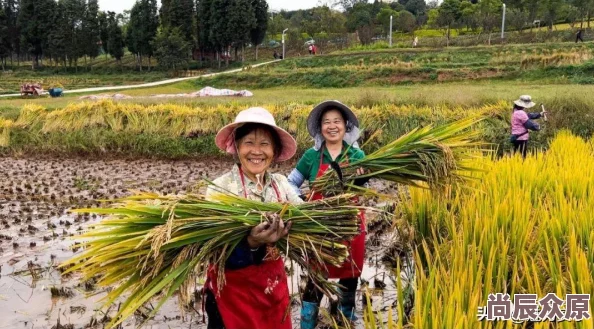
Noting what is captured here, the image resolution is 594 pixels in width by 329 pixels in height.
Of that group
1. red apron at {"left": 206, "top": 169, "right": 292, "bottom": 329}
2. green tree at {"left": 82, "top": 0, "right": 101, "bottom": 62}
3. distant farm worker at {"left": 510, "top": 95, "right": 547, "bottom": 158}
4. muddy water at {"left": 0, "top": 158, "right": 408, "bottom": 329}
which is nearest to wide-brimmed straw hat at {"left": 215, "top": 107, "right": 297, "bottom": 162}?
muddy water at {"left": 0, "top": 158, "right": 408, "bottom": 329}

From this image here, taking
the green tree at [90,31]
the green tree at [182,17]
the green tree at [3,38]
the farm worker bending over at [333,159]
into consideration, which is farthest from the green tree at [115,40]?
the farm worker bending over at [333,159]

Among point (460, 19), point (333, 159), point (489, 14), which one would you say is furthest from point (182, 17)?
point (333, 159)

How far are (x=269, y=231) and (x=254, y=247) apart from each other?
0.15 m

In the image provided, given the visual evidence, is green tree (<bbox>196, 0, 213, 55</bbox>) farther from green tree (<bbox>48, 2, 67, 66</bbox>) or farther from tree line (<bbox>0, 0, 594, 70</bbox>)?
green tree (<bbox>48, 2, 67, 66</bbox>)

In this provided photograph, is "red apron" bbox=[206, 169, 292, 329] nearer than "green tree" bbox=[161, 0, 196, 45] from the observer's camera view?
Yes

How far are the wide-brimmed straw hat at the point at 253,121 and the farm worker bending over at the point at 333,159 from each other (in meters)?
0.39

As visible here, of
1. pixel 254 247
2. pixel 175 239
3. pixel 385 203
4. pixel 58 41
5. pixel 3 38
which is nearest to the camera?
pixel 175 239

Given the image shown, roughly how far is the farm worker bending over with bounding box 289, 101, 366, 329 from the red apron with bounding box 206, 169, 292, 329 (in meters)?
0.57

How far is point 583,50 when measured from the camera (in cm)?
2331

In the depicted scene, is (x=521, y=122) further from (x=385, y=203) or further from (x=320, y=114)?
(x=320, y=114)

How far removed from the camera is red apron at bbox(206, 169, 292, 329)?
195cm

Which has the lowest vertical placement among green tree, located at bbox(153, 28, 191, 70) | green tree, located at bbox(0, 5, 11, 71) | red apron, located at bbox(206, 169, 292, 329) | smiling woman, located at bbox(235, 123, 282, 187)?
red apron, located at bbox(206, 169, 292, 329)

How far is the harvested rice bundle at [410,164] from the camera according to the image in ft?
8.15

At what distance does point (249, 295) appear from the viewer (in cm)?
196
